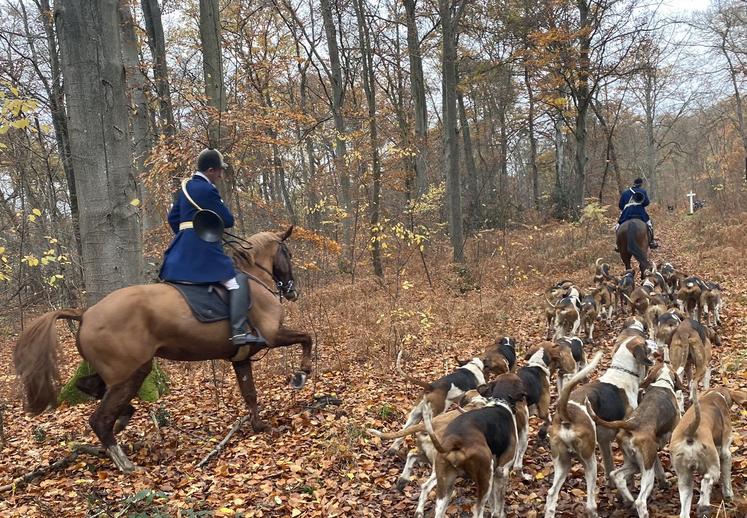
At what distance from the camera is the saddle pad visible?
243 inches

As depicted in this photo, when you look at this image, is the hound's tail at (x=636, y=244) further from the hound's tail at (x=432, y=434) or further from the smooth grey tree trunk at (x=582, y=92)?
the hound's tail at (x=432, y=434)

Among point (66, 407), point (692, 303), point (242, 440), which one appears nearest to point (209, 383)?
point (66, 407)

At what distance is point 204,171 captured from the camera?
6555mm

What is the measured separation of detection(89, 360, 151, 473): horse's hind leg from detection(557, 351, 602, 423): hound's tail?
15.1 ft

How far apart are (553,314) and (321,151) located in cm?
2267

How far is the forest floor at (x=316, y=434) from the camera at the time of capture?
16.4ft

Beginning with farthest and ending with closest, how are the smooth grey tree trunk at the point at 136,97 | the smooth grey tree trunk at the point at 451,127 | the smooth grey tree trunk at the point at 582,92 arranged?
the smooth grey tree trunk at the point at 582,92, the smooth grey tree trunk at the point at 451,127, the smooth grey tree trunk at the point at 136,97

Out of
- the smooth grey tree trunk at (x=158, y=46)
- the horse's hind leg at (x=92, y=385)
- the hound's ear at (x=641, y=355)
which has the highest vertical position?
the smooth grey tree trunk at (x=158, y=46)

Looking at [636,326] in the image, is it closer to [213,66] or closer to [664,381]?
[664,381]

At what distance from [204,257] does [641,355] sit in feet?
17.3

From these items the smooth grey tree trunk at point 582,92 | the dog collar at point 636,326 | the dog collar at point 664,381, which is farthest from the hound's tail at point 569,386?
the smooth grey tree trunk at point 582,92

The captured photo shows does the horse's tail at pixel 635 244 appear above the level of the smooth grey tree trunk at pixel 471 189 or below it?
below

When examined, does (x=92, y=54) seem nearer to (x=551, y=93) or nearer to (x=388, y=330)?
(x=388, y=330)

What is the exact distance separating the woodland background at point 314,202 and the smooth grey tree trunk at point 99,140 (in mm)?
26
